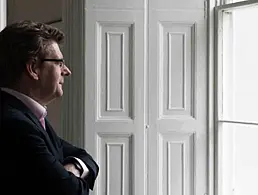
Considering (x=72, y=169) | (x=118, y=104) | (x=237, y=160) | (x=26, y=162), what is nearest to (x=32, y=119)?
(x=26, y=162)

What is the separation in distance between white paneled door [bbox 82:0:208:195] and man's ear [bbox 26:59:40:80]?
153cm

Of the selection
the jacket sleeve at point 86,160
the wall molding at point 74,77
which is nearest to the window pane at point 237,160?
the wall molding at point 74,77

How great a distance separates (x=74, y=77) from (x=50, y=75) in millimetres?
1533

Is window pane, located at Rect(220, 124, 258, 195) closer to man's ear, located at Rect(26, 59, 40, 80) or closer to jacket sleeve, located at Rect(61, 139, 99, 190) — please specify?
jacket sleeve, located at Rect(61, 139, 99, 190)

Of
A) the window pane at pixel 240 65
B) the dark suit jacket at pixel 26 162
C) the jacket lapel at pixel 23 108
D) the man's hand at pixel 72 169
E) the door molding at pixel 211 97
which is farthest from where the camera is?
the door molding at pixel 211 97

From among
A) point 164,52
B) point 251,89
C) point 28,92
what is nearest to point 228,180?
point 251,89

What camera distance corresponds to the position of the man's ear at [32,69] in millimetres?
1593

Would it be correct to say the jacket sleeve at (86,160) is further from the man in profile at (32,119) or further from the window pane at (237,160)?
the window pane at (237,160)

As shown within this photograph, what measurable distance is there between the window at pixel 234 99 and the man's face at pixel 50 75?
5.73ft

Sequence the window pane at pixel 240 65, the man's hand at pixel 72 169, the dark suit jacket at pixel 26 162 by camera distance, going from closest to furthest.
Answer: the dark suit jacket at pixel 26 162, the man's hand at pixel 72 169, the window pane at pixel 240 65

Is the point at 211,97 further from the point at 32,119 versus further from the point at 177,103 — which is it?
the point at 32,119

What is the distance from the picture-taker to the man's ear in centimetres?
159

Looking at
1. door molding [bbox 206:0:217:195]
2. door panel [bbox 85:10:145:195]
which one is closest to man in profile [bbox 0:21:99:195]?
door panel [bbox 85:10:145:195]

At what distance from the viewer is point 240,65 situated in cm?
325
